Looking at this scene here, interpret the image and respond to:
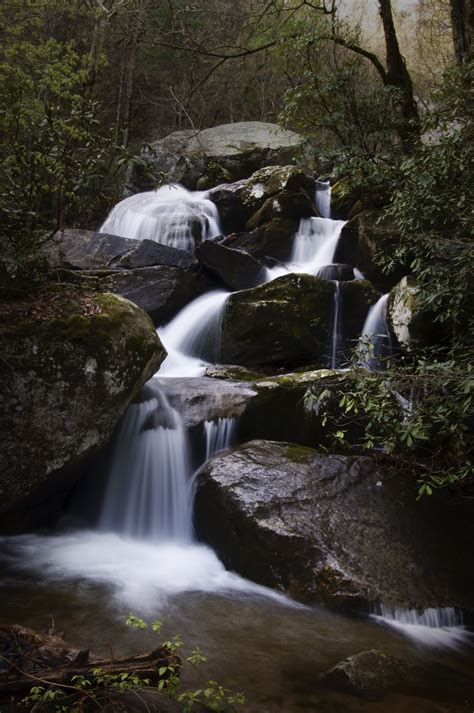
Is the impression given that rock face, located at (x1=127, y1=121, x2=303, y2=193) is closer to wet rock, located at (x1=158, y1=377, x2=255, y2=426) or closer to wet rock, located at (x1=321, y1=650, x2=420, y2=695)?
wet rock, located at (x1=158, y1=377, x2=255, y2=426)

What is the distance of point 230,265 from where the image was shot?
10.4 metres

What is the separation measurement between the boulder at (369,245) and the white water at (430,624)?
19.0 ft

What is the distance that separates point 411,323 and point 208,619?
16.2 feet

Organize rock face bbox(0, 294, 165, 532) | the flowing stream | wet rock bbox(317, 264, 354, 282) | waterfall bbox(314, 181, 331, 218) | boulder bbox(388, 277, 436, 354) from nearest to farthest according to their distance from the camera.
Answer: the flowing stream → rock face bbox(0, 294, 165, 532) → boulder bbox(388, 277, 436, 354) → wet rock bbox(317, 264, 354, 282) → waterfall bbox(314, 181, 331, 218)

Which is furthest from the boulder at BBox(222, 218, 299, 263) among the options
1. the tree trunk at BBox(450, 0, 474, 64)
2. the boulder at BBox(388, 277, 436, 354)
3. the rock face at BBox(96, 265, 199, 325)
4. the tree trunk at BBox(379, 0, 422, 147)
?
the tree trunk at BBox(450, 0, 474, 64)

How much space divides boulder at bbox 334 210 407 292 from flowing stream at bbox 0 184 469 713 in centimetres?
451

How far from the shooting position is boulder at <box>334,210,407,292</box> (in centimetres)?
941

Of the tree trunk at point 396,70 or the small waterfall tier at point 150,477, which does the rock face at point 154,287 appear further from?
the tree trunk at point 396,70

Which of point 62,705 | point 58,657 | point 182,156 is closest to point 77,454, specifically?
point 58,657

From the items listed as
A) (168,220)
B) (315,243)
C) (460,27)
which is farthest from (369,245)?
(168,220)

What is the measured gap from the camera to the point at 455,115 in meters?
5.52

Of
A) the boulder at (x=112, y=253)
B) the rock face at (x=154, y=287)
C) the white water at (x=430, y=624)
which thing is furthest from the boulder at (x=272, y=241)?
the white water at (x=430, y=624)

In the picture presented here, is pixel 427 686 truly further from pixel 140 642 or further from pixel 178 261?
pixel 178 261

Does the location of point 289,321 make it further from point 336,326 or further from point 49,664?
point 49,664
